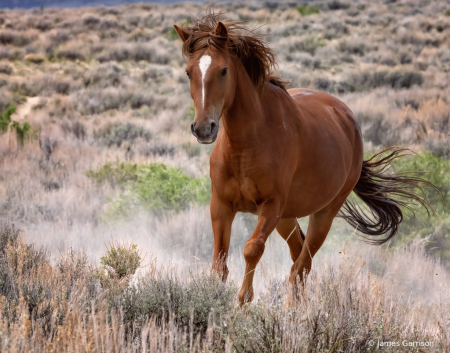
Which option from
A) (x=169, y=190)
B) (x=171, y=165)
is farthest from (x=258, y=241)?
(x=171, y=165)

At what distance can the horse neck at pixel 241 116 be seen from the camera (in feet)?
12.8

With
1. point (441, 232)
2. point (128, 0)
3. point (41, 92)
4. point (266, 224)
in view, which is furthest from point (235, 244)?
point (128, 0)

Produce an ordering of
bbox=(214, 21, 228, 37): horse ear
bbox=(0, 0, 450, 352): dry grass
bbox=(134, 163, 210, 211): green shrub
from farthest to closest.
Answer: bbox=(134, 163, 210, 211): green shrub, bbox=(214, 21, 228, 37): horse ear, bbox=(0, 0, 450, 352): dry grass

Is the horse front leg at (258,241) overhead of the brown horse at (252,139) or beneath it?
beneath

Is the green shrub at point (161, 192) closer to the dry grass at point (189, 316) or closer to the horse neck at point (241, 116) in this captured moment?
the dry grass at point (189, 316)

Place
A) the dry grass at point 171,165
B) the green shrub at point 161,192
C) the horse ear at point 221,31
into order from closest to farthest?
the dry grass at point 171,165 → the horse ear at point 221,31 → the green shrub at point 161,192

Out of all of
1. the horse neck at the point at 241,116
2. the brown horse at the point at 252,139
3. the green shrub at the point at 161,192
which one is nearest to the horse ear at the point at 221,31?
the brown horse at the point at 252,139

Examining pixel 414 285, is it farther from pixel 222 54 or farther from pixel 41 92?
pixel 41 92

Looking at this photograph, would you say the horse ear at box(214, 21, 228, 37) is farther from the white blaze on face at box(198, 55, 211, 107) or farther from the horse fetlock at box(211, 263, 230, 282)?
the horse fetlock at box(211, 263, 230, 282)

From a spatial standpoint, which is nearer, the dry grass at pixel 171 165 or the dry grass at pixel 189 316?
the dry grass at pixel 189 316

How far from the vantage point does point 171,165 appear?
1098 centimetres

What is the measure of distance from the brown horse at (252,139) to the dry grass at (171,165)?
561 millimetres

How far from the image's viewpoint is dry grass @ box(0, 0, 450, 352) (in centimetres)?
317

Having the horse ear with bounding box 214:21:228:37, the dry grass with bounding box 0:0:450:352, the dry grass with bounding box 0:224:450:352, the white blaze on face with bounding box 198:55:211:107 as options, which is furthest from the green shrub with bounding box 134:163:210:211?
the white blaze on face with bounding box 198:55:211:107
